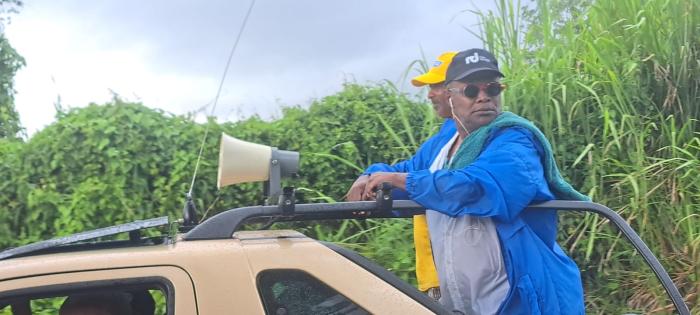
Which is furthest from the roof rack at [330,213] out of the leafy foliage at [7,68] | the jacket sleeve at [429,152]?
the leafy foliage at [7,68]

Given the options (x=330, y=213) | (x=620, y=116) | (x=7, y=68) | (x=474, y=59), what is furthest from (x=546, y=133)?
(x=7, y=68)

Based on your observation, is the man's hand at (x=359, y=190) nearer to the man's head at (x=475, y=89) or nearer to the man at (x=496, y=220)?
the man at (x=496, y=220)

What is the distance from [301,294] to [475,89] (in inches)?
35.8

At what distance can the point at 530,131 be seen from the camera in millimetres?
2096

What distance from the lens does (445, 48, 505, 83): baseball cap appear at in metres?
2.23

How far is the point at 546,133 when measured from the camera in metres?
4.17

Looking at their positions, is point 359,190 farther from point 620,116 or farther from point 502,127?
point 620,116

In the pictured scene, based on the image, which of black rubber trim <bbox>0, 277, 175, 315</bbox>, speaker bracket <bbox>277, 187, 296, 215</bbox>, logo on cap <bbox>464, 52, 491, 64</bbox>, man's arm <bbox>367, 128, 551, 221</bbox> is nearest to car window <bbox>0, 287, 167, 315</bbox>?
black rubber trim <bbox>0, 277, 175, 315</bbox>

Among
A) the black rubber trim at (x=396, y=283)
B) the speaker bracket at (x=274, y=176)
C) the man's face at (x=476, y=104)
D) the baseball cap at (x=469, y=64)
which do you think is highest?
the baseball cap at (x=469, y=64)

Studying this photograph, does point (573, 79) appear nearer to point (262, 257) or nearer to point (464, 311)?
point (464, 311)

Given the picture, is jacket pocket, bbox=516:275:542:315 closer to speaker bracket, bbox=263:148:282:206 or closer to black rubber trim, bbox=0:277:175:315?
speaker bracket, bbox=263:148:282:206

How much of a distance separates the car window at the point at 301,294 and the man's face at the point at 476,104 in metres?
0.81

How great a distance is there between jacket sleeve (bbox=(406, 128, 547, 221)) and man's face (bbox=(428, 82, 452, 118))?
1.98 feet

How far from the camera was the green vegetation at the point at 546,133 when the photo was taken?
3770 mm
